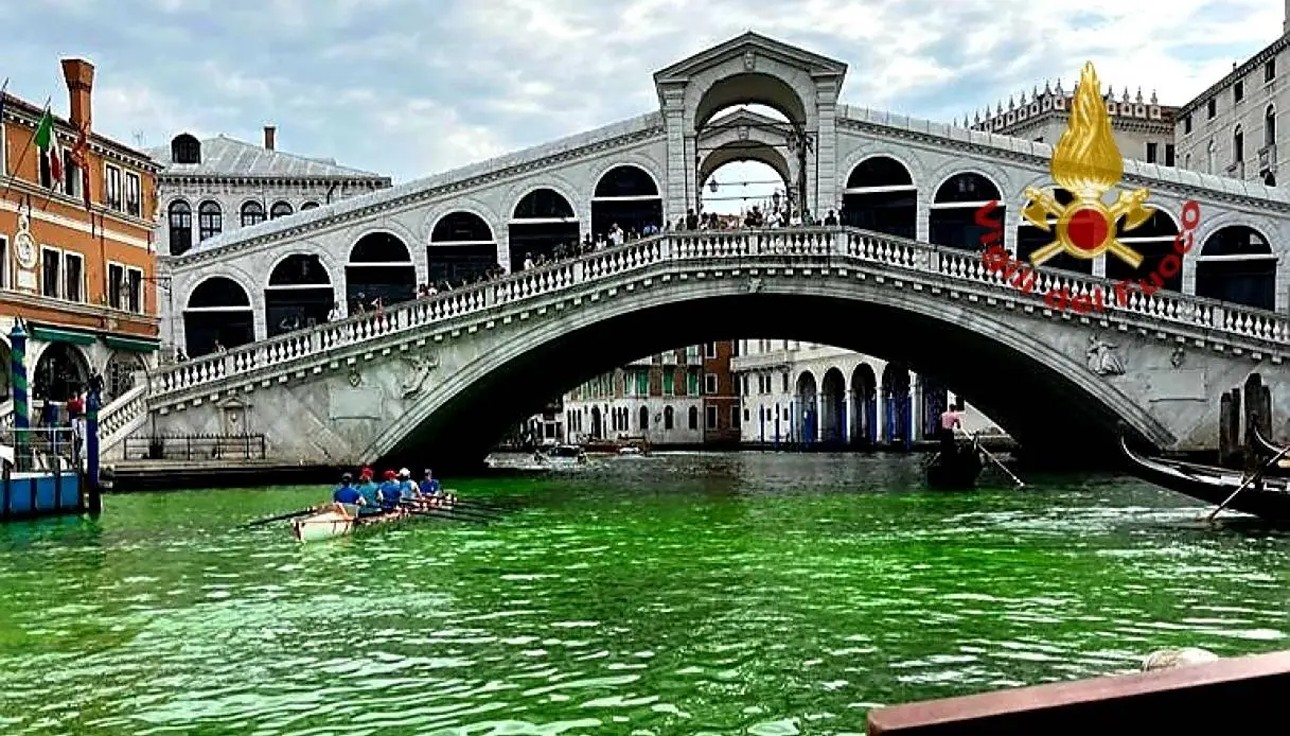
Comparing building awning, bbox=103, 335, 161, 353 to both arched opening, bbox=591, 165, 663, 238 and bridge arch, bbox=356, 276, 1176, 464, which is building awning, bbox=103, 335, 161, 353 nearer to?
bridge arch, bbox=356, 276, 1176, 464

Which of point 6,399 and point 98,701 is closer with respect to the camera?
point 98,701

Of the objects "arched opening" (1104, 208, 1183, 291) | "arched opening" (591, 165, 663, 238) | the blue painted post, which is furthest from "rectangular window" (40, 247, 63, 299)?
"arched opening" (1104, 208, 1183, 291)

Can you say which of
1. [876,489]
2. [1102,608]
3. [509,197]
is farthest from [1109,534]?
A: [509,197]

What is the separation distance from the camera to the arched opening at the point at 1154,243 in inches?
1102

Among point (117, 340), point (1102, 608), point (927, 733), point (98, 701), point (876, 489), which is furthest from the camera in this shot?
point (117, 340)

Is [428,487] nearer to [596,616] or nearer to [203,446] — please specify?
[203,446]

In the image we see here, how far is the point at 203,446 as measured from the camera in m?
23.1

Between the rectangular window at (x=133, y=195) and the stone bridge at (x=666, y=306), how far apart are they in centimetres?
676

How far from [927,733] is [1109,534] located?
13625mm

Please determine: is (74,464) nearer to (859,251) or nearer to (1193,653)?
(859,251)

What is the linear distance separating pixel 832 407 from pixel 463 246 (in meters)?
30.0

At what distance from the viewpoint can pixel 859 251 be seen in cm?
2342

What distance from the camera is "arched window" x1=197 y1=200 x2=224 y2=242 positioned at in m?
38.2

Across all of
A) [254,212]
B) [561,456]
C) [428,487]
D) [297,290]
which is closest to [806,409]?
[561,456]
